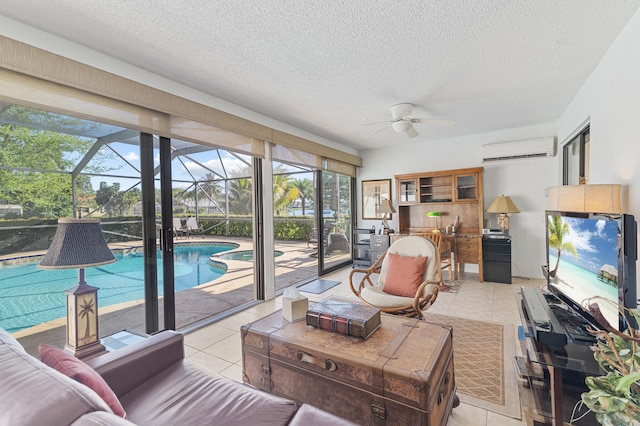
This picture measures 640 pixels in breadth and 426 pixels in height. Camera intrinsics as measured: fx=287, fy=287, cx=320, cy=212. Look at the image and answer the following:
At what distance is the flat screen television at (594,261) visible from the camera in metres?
1.46

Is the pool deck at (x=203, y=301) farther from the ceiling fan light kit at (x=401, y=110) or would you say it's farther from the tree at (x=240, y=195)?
the ceiling fan light kit at (x=401, y=110)

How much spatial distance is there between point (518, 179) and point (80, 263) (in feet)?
18.7

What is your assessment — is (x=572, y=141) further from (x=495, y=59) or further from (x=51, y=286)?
(x=51, y=286)

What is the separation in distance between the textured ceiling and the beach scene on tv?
1401mm

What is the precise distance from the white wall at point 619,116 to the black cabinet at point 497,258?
2056 mm

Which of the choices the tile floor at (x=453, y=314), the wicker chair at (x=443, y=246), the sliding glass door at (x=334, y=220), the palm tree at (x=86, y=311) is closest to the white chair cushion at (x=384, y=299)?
the tile floor at (x=453, y=314)

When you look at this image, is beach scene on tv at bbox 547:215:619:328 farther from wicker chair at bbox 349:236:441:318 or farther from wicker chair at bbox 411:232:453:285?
wicker chair at bbox 411:232:453:285

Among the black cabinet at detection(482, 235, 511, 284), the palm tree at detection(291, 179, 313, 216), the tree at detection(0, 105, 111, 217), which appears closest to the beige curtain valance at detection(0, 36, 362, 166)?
the tree at detection(0, 105, 111, 217)

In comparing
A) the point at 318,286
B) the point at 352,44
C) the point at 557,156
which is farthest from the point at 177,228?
the point at 557,156

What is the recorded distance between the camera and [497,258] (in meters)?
4.57

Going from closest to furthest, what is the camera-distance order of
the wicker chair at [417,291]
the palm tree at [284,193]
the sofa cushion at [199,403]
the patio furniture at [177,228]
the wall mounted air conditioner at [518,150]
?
1. the sofa cushion at [199,403]
2. the wicker chair at [417,291]
3. the patio furniture at [177,228]
4. the wall mounted air conditioner at [518,150]
5. the palm tree at [284,193]

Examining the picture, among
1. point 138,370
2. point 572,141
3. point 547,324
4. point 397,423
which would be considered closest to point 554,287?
point 547,324

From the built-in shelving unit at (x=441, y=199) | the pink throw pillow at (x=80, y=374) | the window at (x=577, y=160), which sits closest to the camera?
the pink throw pillow at (x=80, y=374)

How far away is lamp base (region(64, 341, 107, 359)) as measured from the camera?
5.13 feet
